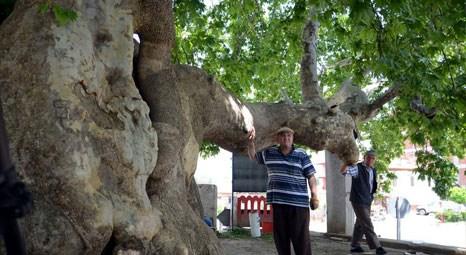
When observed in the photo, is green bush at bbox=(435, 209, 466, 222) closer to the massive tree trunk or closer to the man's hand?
the man's hand

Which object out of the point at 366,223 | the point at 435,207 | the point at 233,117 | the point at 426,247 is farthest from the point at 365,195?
the point at 435,207

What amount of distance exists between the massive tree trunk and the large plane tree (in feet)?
0.04

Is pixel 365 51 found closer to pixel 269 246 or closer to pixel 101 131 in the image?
pixel 101 131

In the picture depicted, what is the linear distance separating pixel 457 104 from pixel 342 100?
3448 millimetres

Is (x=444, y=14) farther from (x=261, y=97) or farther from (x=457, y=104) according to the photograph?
(x=261, y=97)

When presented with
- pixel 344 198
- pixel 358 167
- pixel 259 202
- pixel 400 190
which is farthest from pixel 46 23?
pixel 400 190

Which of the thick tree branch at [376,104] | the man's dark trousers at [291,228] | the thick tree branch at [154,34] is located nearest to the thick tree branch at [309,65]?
the thick tree branch at [376,104]

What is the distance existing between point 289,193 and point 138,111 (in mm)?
2326

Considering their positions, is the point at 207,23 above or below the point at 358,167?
above

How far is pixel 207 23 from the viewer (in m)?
12.1

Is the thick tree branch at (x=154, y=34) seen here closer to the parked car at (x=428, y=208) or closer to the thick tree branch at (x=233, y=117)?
the thick tree branch at (x=233, y=117)

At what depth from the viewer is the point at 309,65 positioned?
33.8 feet

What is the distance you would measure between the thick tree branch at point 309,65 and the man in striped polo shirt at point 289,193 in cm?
274

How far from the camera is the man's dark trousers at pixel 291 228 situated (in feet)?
22.4
